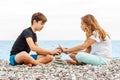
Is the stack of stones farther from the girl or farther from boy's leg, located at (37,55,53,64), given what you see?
the girl

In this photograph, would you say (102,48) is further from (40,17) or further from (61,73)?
(61,73)

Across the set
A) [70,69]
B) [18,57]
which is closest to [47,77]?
[70,69]

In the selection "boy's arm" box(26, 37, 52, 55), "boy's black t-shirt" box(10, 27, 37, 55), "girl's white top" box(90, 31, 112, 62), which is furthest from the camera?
"boy's black t-shirt" box(10, 27, 37, 55)

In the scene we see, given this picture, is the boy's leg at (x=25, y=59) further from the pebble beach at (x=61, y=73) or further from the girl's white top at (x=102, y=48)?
the girl's white top at (x=102, y=48)

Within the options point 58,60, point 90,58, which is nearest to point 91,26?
point 90,58

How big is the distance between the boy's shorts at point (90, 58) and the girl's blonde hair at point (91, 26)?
1.25ft

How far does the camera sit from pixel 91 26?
7918mm

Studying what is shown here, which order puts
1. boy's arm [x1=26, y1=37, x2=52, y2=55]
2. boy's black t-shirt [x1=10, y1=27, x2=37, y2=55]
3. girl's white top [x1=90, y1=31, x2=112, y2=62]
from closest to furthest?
boy's arm [x1=26, y1=37, x2=52, y2=55], girl's white top [x1=90, y1=31, x2=112, y2=62], boy's black t-shirt [x1=10, y1=27, x2=37, y2=55]

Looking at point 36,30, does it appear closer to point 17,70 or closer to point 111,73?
point 17,70

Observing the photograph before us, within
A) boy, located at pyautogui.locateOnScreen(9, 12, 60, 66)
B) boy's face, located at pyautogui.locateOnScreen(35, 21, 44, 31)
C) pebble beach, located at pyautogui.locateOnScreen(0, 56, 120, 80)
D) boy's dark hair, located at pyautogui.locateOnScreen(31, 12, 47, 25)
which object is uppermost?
boy's dark hair, located at pyautogui.locateOnScreen(31, 12, 47, 25)

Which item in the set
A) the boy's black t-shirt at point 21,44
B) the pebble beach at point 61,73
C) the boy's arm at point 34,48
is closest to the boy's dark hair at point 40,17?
the boy's black t-shirt at point 21,44

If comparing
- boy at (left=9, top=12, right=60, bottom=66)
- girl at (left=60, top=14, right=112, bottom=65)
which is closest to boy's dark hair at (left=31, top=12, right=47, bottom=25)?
boy at (left=9, top=12, right=60, bottom=66)

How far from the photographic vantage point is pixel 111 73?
688 centimetres

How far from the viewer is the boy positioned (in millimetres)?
7863
